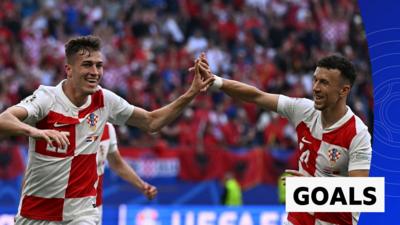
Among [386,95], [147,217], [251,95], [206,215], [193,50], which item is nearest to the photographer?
[386,95]

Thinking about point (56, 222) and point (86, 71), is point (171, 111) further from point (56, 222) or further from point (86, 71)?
point (56, 222)

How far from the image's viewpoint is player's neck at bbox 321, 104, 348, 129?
835 centimetres

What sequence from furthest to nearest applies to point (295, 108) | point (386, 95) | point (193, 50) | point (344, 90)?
point (193, 50), point (295, 108), point (344, 90), point (386, 95)

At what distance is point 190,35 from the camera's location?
24719mm

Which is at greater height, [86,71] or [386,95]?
[86,71]

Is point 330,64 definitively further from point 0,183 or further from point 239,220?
point 0,183

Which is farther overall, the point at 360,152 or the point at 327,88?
the point at 327,88

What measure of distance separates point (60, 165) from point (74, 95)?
60 centimetres

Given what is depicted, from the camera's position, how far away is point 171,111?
8.54 meters

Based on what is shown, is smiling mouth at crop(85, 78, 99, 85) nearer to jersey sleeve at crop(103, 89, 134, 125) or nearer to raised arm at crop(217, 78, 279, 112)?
jersey sleeve at crop(103, 89, 134, 125)

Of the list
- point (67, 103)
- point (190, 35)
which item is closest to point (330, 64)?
point (67, 103)

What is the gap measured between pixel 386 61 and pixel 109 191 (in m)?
12.2

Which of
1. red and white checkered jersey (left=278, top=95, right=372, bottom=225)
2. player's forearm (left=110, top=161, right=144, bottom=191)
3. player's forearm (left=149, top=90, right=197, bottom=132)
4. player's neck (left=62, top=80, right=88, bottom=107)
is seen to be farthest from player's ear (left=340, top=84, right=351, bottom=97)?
player's forearm (left=110, top=161, right=144, bottom=191)

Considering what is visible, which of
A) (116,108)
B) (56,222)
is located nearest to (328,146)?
(116,108)
